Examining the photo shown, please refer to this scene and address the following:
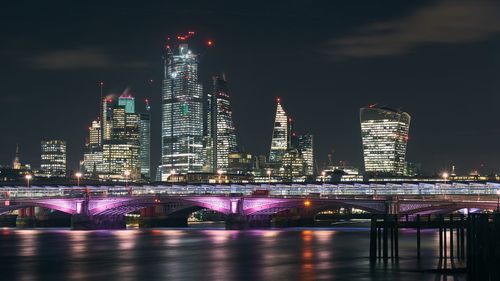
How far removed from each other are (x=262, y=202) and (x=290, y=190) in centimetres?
2977

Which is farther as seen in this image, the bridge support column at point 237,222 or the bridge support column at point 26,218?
the bridge support column at point 26,218

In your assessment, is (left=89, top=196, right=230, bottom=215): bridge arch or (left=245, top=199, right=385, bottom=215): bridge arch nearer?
(left=245, top=199, right=385, bottom=215): bridge arch

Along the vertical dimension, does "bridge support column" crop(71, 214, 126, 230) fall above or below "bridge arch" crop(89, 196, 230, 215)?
below

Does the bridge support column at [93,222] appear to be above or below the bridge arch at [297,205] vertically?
below

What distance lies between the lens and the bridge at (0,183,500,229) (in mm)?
138125

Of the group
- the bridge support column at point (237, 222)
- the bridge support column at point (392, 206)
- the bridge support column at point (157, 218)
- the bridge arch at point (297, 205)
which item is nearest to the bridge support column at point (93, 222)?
the bridge support column at point (157, 218)

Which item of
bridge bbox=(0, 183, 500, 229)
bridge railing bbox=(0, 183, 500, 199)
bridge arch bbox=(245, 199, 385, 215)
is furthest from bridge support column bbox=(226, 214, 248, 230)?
bridge railing bbox=(0, 183, 500, 199)

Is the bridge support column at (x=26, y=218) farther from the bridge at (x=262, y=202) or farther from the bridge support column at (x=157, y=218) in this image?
the bridge support column at (x=157, y=218)

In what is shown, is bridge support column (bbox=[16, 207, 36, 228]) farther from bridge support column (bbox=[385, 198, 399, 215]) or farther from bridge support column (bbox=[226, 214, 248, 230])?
bridge support column (bbox=[385, 198, 399, 215])

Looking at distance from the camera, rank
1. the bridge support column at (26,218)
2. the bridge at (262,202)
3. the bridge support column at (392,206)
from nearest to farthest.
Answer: the bridge support column at (392,206) → the bridge at (262,202) → the bridge support column at (26,218)

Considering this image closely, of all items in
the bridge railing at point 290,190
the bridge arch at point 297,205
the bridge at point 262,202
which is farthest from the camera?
the bridge railing at point 290,190

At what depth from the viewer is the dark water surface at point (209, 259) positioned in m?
71.6

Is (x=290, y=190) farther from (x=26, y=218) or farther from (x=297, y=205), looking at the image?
(x=26, y=218)

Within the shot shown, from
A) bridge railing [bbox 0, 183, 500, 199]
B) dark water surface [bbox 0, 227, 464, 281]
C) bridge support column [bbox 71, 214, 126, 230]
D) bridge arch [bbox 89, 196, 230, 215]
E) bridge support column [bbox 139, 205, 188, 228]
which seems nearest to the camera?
dark water surface [bbox 0, 227, 464, 281]
